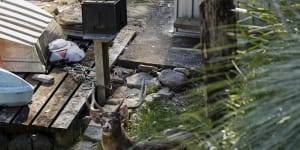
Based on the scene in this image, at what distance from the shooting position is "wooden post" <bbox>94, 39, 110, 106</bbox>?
5.59 m

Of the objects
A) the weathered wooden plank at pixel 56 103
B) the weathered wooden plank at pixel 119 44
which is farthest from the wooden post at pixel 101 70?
the weathered wooden plank at pixel 119 44

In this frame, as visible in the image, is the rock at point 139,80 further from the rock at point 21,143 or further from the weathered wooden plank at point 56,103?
A: the rock at point 21,143

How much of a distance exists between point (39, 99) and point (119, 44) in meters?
1.26

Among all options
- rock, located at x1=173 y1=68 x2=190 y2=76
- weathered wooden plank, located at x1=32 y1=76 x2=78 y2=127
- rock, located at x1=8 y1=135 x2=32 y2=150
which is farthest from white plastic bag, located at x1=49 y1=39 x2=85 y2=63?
rock, located at x1=8 y1=135 x2=32 y2=150

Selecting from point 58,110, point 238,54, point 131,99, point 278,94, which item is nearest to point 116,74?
point 131,99

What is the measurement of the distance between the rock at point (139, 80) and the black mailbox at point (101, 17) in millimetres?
747

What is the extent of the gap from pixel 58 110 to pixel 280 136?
347 centimetres

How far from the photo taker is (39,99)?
5.77 metres

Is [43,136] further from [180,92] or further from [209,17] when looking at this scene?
[209,17]

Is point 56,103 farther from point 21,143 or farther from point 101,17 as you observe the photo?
point 101,17

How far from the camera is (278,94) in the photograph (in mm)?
2480

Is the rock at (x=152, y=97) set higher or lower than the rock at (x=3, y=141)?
higher

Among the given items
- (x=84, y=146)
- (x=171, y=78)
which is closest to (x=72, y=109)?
(x=84, y=146)

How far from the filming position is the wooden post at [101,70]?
5.59m
